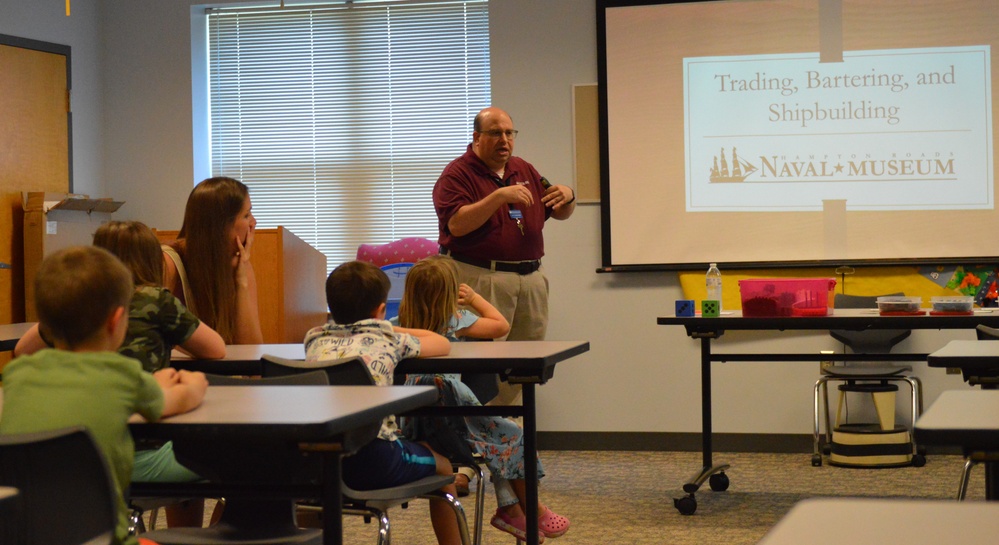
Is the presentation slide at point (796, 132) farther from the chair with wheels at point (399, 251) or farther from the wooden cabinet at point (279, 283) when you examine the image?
the wooden cabinet at point (279, 283)

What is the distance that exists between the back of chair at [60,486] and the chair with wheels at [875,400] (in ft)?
12.4

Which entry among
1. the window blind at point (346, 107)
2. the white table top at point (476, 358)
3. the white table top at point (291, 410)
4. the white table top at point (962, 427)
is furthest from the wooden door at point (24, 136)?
the white table top at point (962, 427)

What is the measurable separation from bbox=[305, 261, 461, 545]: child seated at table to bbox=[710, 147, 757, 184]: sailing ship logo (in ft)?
9.73

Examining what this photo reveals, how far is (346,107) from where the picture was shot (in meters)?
5.78

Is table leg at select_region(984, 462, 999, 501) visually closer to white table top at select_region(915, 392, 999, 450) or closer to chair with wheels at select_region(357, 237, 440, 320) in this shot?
white table top at select_region(915, 392, 999, 450)

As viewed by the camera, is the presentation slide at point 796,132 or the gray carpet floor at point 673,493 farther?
the presentation slide at point 796,132

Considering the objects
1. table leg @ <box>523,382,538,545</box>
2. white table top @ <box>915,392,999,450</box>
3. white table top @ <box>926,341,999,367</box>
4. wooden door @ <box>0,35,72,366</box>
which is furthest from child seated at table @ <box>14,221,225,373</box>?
wooden door @ <box>0,35,72,366</box>

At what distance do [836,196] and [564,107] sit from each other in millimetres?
1466

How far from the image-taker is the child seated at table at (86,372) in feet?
4.70

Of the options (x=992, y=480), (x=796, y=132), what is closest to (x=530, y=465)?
(x=992, y=480)

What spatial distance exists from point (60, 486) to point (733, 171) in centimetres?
429

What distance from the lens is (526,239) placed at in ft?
13.9

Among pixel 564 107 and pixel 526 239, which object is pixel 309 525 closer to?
pixel 526 239

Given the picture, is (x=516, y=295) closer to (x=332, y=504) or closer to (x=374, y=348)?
(x=374, y=348)
